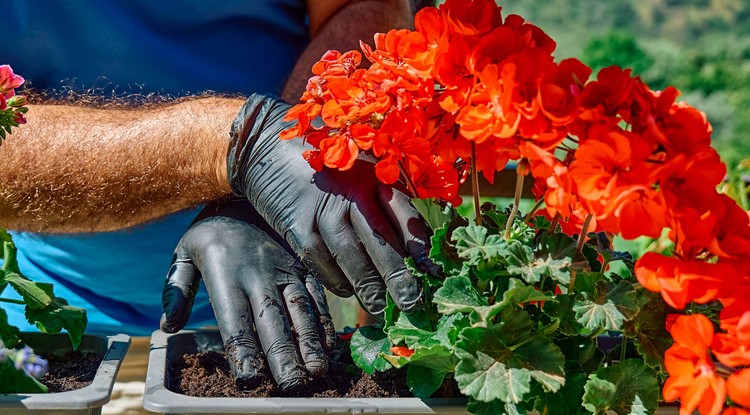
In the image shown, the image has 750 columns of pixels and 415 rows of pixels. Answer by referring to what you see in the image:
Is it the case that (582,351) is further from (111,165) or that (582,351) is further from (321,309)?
(111,165)

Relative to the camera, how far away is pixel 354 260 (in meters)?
0.92

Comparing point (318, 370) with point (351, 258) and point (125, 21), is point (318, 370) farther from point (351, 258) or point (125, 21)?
point (125, 21)

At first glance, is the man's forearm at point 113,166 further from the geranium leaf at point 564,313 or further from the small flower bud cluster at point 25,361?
the geranium leaf at point 564,313

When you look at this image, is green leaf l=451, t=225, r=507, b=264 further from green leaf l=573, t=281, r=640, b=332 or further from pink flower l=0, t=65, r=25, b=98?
pink flower l=0, t=65, r=25, b=98

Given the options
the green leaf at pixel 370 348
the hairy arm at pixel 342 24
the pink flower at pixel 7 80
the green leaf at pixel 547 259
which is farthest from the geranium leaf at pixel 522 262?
the hairy arm at pixel 342 24

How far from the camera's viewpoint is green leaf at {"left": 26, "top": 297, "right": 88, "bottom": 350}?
100 centimetres

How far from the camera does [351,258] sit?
3.01 ft

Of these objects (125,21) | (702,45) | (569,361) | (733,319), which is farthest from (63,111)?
(702,45)

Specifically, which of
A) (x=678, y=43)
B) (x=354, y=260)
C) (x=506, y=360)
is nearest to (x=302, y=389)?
(x=354, y=260)

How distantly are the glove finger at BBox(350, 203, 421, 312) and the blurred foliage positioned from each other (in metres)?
5.97

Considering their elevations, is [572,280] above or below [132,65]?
below

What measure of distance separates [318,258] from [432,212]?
0.51ft

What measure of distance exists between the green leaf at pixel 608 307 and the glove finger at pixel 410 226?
0.17 meters

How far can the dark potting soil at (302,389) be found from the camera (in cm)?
96
